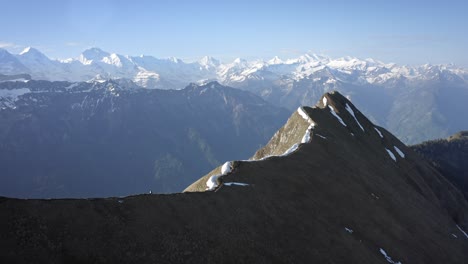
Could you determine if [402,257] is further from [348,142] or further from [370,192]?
[348,142]

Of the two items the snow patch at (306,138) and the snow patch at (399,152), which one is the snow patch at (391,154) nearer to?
the snow patch at (399,152)

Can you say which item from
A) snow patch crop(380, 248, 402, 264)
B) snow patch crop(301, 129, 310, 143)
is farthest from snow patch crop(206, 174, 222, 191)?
snow patch crop(301, 129, 310, 143)

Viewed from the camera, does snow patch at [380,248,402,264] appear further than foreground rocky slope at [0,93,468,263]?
Yes

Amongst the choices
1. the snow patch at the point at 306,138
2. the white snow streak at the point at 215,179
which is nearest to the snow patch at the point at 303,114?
the snow patch at the point at 306,138

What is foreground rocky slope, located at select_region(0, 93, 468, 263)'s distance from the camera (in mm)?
34438

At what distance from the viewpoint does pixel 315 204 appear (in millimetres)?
57344

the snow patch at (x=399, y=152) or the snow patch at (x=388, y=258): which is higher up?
the snow patch at (x=388, y=258)

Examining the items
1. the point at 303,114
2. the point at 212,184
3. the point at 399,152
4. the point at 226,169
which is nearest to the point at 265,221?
the point at 212,184

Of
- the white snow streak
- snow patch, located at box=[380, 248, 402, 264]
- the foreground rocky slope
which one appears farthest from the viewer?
snow patch, located at box=[380, 248, 402, 264]

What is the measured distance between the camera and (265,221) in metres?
47.2

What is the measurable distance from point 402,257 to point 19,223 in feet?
169

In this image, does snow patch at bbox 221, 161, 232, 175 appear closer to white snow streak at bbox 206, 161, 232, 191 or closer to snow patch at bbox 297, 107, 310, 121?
white snow streak at bbox 206, 161, 232, 191

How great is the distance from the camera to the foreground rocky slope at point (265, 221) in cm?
3444

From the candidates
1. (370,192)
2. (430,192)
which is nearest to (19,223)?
(370,192)
